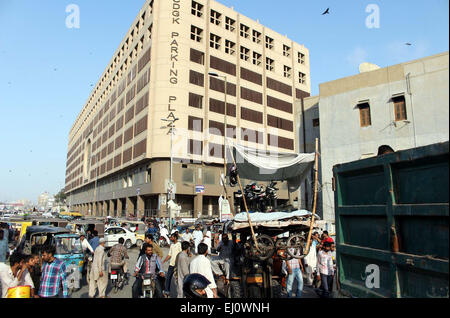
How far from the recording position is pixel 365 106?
63.5 ft

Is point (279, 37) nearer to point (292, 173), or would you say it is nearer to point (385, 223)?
point (292, 173)

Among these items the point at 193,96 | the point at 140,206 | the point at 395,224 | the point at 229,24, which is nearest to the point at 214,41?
the point at 229,24

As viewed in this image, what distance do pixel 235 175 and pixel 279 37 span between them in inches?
1909

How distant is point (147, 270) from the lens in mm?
7199

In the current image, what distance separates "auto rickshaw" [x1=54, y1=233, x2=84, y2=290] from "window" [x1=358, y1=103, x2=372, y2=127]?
1664 centimetres

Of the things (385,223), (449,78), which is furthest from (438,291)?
(449,78)

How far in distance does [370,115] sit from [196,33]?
2943 centimetres

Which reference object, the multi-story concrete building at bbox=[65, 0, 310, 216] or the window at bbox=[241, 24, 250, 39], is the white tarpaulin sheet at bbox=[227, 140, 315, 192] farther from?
the window at bbox=[241, 24, 250, 39]

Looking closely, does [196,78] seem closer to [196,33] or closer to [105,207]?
[196,33]

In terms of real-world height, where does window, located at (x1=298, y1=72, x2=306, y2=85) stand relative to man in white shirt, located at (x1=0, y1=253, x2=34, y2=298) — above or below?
above

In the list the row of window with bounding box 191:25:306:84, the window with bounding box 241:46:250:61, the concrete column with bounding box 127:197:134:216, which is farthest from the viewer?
the concrete column with bounding box 127:197:134:216

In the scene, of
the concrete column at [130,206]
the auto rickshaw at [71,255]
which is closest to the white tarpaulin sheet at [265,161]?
the auto rickshaw at [71,255]

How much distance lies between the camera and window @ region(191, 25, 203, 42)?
4148 centimetres

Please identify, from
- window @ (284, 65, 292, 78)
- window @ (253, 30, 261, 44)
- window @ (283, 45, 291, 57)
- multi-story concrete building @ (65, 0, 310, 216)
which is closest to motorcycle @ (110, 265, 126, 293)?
multi-story concrete building @ (65, 0, 310, 216)
